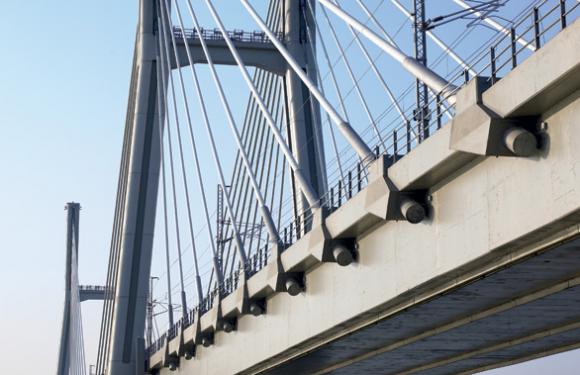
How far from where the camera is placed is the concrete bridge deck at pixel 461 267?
13.1m

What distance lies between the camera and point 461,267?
50.9ft

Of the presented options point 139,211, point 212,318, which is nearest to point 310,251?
point 212,318

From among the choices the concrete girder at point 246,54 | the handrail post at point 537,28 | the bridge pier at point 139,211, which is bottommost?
the handrail post at point 537,28

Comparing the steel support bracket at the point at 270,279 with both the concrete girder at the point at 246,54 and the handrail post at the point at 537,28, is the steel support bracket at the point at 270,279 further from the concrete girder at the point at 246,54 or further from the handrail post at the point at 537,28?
the concrete girder at the point at 246,54

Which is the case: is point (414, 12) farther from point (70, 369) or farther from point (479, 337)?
point (70, 369)

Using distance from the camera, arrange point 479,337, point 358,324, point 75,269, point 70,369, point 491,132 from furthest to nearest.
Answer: point 75,269
point 70,369
point 479,337
point 358,324
point 491,132

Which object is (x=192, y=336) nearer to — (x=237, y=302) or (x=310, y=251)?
(x=237, y=302)

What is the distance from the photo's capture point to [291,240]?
25328mm

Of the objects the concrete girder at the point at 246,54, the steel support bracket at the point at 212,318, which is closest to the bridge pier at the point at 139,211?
the concrete girder at the point at 246,54

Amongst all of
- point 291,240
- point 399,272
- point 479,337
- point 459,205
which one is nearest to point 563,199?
point 459,205

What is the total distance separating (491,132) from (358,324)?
802cm

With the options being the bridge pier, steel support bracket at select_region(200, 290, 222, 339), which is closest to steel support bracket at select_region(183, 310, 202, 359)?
steel support bracket at select_region(200, 290, 222, 339)

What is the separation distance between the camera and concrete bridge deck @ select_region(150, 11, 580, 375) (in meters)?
13.1

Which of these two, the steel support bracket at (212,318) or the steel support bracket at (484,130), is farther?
the steel support bracket at (212,318)
